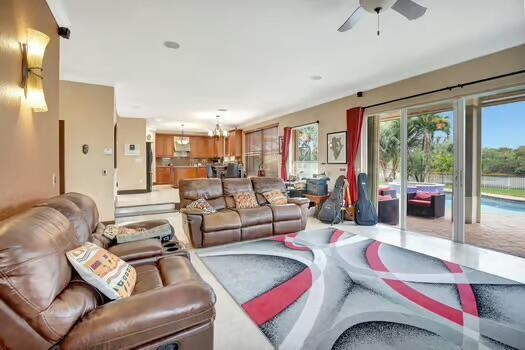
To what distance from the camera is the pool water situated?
3.86m

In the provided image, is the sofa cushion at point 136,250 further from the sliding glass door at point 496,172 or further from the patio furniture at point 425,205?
the patio furniture at point 425,205

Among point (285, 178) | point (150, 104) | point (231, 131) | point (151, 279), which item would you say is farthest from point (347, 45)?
point (231, 131)

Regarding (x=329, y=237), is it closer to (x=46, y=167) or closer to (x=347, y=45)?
(x=347, y=45)

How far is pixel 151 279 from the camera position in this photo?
1.84 meters

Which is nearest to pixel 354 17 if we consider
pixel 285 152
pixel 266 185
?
pixel 266 185

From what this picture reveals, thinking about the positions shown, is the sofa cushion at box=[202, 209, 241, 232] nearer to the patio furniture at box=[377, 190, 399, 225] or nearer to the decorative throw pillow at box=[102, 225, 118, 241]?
the decorative throw pillow at box=[102, 225, 118, 241]

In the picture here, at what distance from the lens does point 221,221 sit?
394 centimetres

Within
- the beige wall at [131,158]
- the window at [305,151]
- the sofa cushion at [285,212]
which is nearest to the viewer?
the sofa cushion at [285,212]

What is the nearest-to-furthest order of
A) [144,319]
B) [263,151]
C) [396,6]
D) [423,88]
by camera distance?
1. [144,319]
2. [396,6]
3. [423,88]
4. [263,151]

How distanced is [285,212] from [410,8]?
10.3ft

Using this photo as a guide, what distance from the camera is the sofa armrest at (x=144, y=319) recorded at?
113 cm

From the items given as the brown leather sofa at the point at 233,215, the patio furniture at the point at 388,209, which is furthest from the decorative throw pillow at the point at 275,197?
the patio furniture at the point at 388,209

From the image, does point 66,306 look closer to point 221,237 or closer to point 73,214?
point 73,214

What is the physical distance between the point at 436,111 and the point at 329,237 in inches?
108
